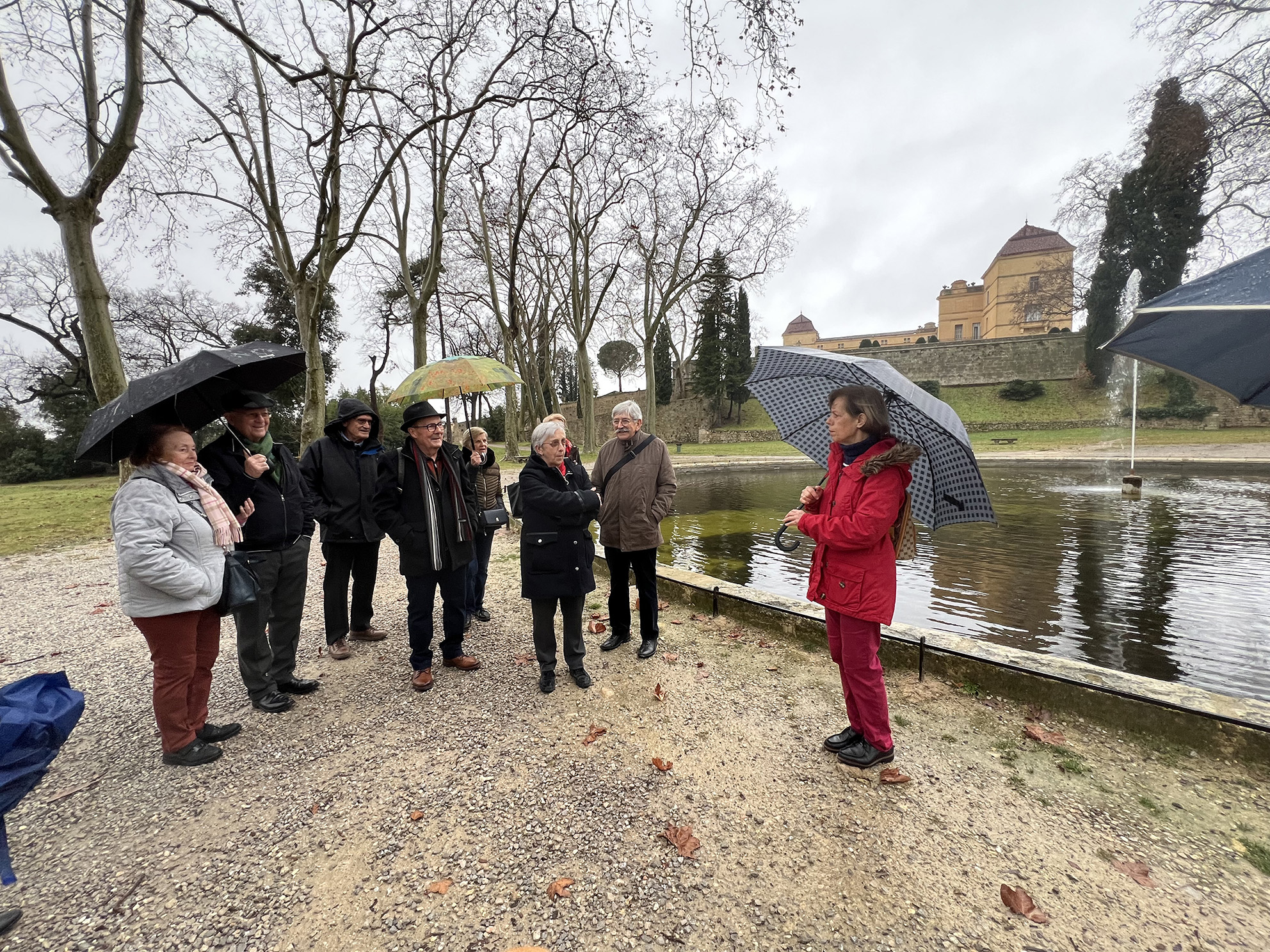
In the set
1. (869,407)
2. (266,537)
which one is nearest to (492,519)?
(266,537)

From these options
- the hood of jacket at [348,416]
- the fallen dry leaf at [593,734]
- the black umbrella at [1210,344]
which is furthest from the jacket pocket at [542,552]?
the black umbrella at [1210,344]

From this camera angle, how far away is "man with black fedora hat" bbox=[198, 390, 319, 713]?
333 cm

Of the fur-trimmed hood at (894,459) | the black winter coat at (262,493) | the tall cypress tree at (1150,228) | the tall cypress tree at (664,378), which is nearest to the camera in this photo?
the fur-trimmed hood at (894,459)

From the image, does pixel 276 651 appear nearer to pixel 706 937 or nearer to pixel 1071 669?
pixel 706 937

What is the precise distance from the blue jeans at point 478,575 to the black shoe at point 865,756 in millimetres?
3260

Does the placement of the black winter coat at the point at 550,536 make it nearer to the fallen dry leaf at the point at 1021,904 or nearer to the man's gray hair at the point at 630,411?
the man's gray hair at the point at 630,411

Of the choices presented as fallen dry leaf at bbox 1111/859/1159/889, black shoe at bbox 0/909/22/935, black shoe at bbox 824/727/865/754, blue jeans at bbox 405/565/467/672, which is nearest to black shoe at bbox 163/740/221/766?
black shoe at bbox 0/909/22/935

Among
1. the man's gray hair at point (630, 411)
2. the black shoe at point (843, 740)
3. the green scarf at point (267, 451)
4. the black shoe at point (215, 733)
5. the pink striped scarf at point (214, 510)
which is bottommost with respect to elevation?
the black shoe at point (843, 740)

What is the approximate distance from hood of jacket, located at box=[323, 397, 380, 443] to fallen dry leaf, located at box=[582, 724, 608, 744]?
286 cm

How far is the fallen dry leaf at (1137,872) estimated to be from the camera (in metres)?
1.97

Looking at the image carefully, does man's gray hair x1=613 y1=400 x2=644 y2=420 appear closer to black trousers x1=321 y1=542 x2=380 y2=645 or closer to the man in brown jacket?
the man in brown jacket

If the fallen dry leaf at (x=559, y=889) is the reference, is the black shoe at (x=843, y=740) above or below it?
above

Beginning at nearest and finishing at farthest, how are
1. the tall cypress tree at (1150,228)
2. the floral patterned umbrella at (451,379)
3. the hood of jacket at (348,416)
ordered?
the hood of jacket at (348,416)
the floral patterned umbrella at (451,379)
the tall cypress tree at (1150,228)

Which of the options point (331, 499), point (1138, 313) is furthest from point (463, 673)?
point (1138, 313)
